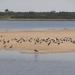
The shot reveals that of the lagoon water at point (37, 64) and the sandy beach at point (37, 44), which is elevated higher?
the lagoon water at point (37, 64)

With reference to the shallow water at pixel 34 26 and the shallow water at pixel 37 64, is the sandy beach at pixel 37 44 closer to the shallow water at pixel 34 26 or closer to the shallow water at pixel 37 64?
the shallow water at pixel 37 64

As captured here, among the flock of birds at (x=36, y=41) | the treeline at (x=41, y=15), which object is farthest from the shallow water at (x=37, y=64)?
the treeline at (x=41, y=15)

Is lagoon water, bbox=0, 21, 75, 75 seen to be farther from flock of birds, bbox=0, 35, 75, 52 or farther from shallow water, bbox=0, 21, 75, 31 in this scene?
shallow water, bbox=0, 21, 75, 31

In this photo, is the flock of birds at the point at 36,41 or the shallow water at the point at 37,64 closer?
the shallow water at the point at 37,64

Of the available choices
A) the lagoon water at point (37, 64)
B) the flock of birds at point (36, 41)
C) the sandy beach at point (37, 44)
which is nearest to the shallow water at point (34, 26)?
the flock of birds at point (36, 41)

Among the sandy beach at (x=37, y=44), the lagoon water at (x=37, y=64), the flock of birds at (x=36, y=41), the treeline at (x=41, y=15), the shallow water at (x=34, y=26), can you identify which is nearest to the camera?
the lagoon water at (x=37, y=64)

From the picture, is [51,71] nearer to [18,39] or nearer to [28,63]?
[28,63]

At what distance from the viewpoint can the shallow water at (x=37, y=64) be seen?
58.0ft

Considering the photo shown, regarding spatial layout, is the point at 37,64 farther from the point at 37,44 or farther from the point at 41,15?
the point at 41,15

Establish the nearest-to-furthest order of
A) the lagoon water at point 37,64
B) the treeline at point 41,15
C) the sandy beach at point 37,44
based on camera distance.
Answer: the lagoon water at point 37,64, the sandy beach at point 37,44, the treeline at point 41,15

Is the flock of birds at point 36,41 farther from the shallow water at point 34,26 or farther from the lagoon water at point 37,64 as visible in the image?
the shallow water at point 34,26

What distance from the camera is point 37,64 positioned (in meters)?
19.9

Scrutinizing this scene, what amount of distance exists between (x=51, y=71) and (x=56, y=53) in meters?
6.33

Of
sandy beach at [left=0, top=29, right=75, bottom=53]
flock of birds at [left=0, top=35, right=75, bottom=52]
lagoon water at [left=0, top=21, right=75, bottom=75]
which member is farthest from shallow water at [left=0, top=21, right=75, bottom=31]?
lagoon water at [left=0, top=21, right=75, bottom=75]
